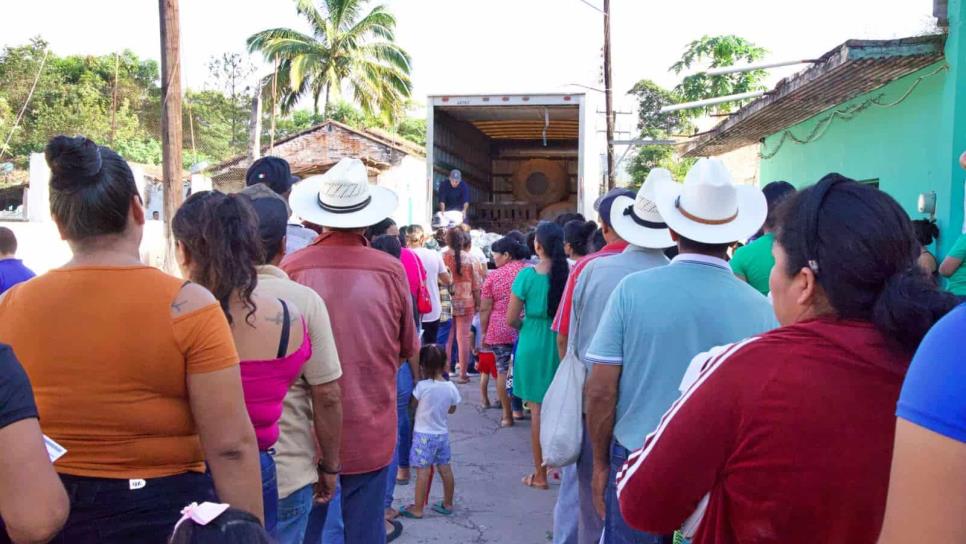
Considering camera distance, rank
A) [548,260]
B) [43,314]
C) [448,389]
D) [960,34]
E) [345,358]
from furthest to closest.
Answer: [960,34]
[548,260]
[448,389]
[345,358]
[43,314]

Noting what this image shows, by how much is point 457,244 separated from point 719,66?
29979 millimetres

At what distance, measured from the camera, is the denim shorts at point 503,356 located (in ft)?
25.8

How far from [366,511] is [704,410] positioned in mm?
2319

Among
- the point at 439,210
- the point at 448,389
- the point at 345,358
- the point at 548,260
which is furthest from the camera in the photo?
the point at 439,210

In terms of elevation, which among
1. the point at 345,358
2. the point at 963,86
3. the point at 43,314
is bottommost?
the point at 345,358

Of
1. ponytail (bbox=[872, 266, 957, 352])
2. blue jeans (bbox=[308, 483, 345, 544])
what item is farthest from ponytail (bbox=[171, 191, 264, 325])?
ponytail (bbox=[872, 266, 957, 352])

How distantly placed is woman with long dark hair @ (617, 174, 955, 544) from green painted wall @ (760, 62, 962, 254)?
21.8 ft

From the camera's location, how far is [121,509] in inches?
79.8

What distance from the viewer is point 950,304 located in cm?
151

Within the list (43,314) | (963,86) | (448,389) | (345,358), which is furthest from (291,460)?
(963,86)

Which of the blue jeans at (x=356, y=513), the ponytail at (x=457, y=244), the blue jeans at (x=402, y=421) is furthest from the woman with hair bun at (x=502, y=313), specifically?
the blue jeans at (x=356, y=513)

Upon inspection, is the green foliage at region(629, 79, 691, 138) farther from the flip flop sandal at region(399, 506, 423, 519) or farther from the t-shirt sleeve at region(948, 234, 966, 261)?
the flip flop sandal at region(399, 506, 423, 519)

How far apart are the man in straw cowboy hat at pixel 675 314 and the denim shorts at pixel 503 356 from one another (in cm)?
473

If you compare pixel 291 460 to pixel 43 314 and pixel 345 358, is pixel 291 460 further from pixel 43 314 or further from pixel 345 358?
pixel 43 314
